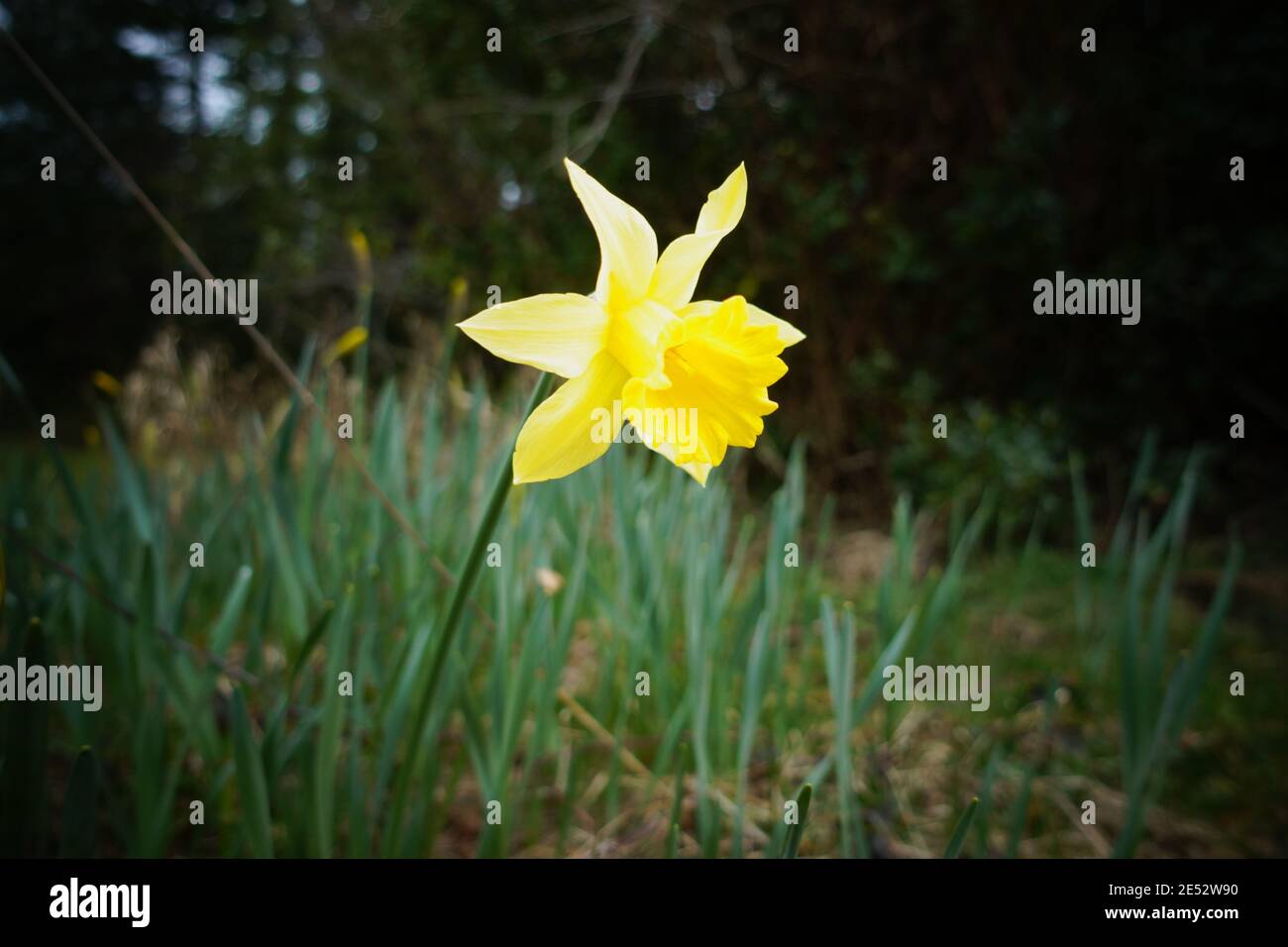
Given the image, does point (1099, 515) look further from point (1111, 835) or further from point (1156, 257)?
point (1111, 835)

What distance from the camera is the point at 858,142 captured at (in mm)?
3629

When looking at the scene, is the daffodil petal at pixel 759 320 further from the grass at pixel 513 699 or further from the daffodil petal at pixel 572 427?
the grass at pixel 513 699

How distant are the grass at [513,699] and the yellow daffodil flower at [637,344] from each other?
277 mm

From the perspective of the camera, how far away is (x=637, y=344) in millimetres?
642

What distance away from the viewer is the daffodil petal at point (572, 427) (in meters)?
0.59

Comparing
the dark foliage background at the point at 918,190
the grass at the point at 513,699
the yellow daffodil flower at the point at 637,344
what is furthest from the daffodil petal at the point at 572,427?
the dark foliage background at the point at 918,190

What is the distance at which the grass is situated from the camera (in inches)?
37.8

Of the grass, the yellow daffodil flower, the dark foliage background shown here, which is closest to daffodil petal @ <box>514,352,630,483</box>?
the yellow daffodil flower

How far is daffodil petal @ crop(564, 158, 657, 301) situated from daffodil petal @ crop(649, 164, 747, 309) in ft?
0.04

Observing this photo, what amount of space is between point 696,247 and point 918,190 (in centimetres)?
338

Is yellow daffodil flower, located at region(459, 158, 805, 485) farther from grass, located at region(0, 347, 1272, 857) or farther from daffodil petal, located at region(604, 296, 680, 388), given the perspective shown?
grass, located at region(0, 347, 1272, 857)

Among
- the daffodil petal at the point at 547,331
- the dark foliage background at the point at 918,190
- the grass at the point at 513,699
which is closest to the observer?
the daffodil petal at the point at 547,331

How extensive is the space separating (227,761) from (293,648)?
246mm

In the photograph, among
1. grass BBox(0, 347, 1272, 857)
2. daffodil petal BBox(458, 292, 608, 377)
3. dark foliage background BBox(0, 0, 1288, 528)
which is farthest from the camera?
dark foliage background BBox(0, 0, 1288, 528)
